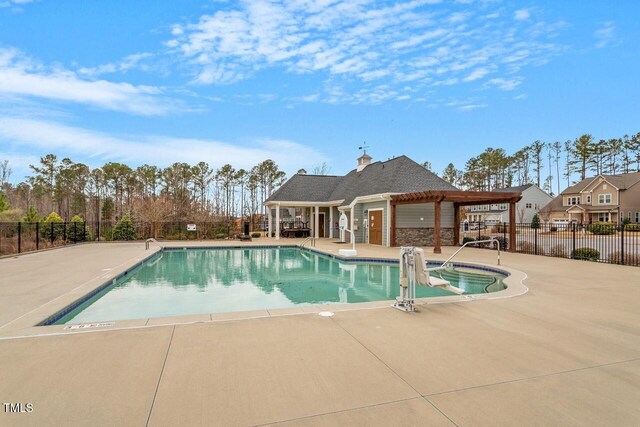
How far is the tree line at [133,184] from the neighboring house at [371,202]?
A: 11.1 metres

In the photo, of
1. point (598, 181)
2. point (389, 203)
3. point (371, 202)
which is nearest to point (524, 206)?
point (598, 181)

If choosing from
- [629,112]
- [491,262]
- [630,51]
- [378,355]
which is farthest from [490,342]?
[629,112]

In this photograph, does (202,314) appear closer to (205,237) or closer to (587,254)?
(587,254)

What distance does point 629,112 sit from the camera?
91.4ft

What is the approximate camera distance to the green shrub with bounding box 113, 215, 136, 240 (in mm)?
20047

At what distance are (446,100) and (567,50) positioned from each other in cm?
618

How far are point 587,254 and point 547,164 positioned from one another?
43078mm

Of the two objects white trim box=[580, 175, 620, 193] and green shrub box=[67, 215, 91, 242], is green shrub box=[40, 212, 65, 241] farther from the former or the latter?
white trim box=[580, 175, 620, 193]

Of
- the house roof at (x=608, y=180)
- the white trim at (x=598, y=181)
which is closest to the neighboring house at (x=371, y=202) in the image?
the white trim at (x=598, y=181)

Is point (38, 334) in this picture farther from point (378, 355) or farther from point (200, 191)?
point (200, 191)

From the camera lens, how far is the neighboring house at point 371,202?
16422 mm

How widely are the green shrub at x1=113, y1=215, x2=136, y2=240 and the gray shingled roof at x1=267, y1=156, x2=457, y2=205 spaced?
341 inches

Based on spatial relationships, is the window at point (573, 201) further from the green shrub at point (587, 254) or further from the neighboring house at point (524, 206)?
the green shrub at point (587, 254)

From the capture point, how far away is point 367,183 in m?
19.3
